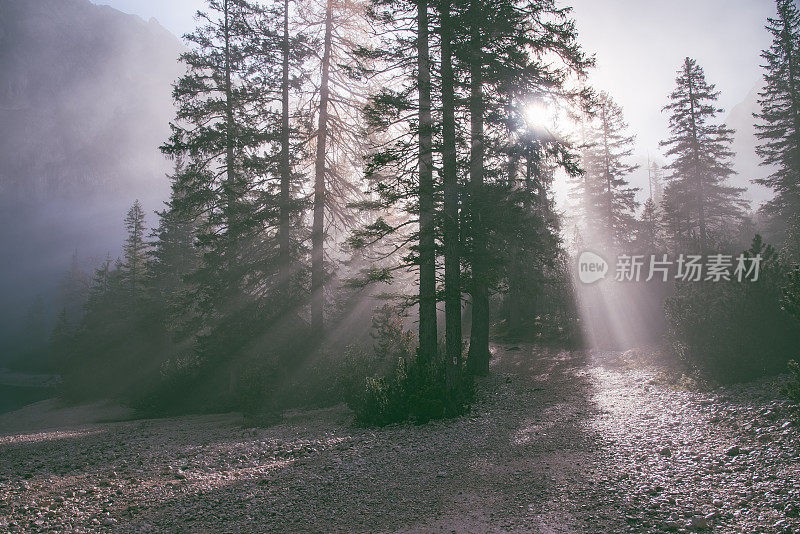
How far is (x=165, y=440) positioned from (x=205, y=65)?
1773 centimetres

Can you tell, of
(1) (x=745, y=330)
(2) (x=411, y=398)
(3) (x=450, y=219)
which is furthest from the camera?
(3) (x=450, y=219)

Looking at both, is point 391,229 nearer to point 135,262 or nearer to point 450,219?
point 450,219

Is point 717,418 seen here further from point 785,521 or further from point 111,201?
point 111,201

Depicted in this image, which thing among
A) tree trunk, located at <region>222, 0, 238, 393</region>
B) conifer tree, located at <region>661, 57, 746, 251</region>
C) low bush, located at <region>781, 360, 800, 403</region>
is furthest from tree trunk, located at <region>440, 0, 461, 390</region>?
conifer tree, located at <region>661, 57, 746, 251</region>

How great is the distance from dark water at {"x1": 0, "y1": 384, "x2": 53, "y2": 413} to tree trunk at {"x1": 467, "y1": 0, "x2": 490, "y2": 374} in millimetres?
39972

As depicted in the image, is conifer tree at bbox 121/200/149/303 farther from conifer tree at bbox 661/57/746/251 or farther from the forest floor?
conifer tree at bbox 661/57/746/251

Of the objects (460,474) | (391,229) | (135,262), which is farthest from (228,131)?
(135,262)

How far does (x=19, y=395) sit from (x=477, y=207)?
53.8m

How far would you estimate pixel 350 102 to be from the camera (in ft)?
60.2

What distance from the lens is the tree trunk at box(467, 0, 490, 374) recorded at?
10.1 metres

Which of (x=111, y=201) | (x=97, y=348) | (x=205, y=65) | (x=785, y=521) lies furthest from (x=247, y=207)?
(x=111, y=201)

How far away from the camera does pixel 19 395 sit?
41.6 metres

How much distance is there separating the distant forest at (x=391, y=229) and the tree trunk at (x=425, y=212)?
0.24ft

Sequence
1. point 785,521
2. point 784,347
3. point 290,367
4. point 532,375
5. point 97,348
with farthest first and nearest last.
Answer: point 97,348
point 290,367
point 532,375
point 784,347
point 785,521
